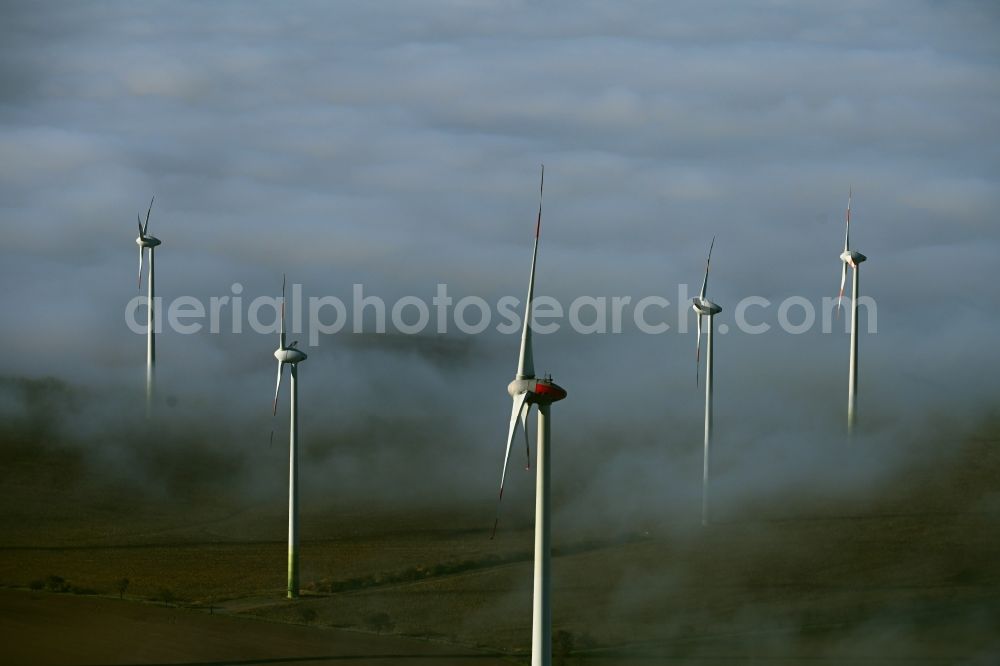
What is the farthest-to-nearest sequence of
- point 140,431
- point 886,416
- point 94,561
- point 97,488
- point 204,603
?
point 140,431 < point 886,416 < point 97,488 < point 94,561 < point 204,603

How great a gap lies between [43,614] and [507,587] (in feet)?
84.4

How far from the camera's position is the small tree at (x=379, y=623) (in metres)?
71.4

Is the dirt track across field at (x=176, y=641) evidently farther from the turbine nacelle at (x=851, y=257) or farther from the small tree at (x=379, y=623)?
the turbine nacelle at (x=851, y=257)

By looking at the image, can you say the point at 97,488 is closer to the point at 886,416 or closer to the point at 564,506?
the point at 564,506

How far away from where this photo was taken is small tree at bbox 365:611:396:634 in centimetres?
7138

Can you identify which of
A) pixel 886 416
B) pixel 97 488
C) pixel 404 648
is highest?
pixel 886 416

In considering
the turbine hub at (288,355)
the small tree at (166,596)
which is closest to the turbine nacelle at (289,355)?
the turbine hub at (288,355)

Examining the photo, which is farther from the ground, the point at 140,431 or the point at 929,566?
the point at 140,431

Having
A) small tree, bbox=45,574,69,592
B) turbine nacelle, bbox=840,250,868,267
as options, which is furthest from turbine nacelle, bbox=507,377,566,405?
turbine nacelle, bbox=840,250,868,267

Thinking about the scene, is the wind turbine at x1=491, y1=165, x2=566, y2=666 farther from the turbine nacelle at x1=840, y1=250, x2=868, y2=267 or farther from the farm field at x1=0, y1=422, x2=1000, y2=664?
the turbine nacelle at x1=840, y1=250, x2=868, y2=267

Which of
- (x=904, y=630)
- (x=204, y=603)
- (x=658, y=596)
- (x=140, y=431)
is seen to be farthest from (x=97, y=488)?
(x=904, y=630)

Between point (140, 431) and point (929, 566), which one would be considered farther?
point (140, 431)

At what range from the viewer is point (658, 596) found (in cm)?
8012

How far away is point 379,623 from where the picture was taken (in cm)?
7244
